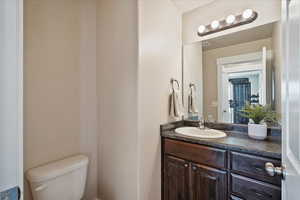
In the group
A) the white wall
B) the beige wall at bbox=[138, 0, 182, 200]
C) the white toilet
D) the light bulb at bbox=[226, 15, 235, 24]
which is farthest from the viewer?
the light bulb at bbox=[226, 15, 235, 24]

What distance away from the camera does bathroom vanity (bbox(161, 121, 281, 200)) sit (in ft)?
3.55

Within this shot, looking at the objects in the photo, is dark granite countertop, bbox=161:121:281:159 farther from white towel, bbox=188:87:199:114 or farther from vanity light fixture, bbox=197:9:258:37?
vanity light fixture, bbox=197:9:258:37

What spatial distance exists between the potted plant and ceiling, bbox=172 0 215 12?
4.36 feet

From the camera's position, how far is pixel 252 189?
3.66ft

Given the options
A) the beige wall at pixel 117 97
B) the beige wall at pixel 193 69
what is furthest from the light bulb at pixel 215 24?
the beige wall at pixel 117 97

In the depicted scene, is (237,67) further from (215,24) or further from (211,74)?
(215,24)

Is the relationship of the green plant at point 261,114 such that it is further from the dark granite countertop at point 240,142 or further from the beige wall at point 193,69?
the beige wall at point 193,69

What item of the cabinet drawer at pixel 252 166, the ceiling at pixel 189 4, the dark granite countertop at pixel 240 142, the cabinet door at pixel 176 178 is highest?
the ceiling at pixel 189 4

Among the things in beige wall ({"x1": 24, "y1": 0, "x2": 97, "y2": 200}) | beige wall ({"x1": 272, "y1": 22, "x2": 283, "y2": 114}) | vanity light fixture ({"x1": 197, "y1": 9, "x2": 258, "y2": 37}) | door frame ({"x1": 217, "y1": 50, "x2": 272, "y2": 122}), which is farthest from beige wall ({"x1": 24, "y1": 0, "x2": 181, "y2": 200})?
beige wall ({"x1": 272, "y1": 22, "x2": 283, "y2": 114})

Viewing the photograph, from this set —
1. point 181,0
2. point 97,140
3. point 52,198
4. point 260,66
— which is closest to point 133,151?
point 97,140

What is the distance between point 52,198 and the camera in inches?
48.8

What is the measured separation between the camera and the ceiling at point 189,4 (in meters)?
1.85

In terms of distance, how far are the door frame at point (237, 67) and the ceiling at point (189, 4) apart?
698 mm

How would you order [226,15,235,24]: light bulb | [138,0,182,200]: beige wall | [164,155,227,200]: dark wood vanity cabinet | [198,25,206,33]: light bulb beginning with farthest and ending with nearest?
[198,25,206,33]: light bulb
[226,15,235,24]: light bulb
[138,0,182,200]: beige wall
[164,155,227,200]: dark wood vanity cabinet
